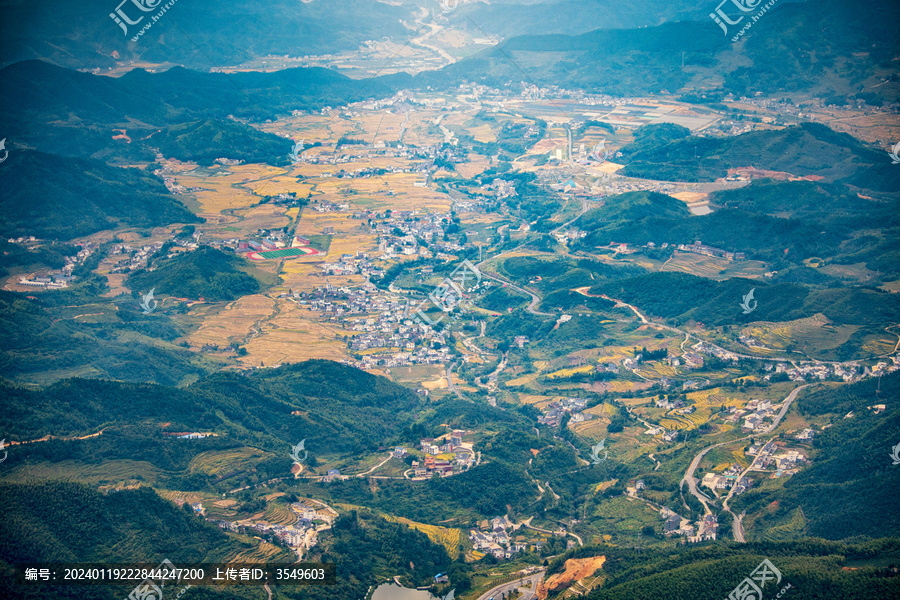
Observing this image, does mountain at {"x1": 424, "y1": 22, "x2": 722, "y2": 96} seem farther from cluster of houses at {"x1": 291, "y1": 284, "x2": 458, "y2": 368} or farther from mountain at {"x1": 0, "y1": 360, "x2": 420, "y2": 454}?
mountain at {"x1": 0, "y1": 360, "x2": 420, "y2": 454}

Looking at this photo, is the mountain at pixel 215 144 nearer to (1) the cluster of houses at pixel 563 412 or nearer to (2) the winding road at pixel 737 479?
(1) the cluster of houses at pixel 563 412

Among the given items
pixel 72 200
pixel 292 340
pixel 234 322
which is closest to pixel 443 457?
pixel 292 340

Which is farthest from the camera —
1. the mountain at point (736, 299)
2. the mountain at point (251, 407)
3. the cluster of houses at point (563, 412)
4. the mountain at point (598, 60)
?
the mountain at point (598, 60)

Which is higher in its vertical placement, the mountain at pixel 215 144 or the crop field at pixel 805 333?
the crop field at pixel 805 333

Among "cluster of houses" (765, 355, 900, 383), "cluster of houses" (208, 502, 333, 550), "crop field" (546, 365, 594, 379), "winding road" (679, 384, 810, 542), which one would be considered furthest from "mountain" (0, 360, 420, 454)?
"cluster of houses" (765, 355, 900, 383)

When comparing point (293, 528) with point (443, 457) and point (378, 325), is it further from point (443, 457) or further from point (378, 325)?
point (378, 325)

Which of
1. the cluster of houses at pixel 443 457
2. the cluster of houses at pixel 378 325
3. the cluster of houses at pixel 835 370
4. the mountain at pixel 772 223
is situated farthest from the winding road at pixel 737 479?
the mountain at pixel 772 223

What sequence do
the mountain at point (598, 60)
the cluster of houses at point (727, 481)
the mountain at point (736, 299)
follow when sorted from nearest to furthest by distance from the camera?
1. the cluster of houses at point (727, 481)
2. the mountain at point (736, 299)
3. the mountain at point (598, 60)

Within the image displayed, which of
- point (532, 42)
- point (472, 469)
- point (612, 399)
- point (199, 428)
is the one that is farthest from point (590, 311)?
point (532, 42)
